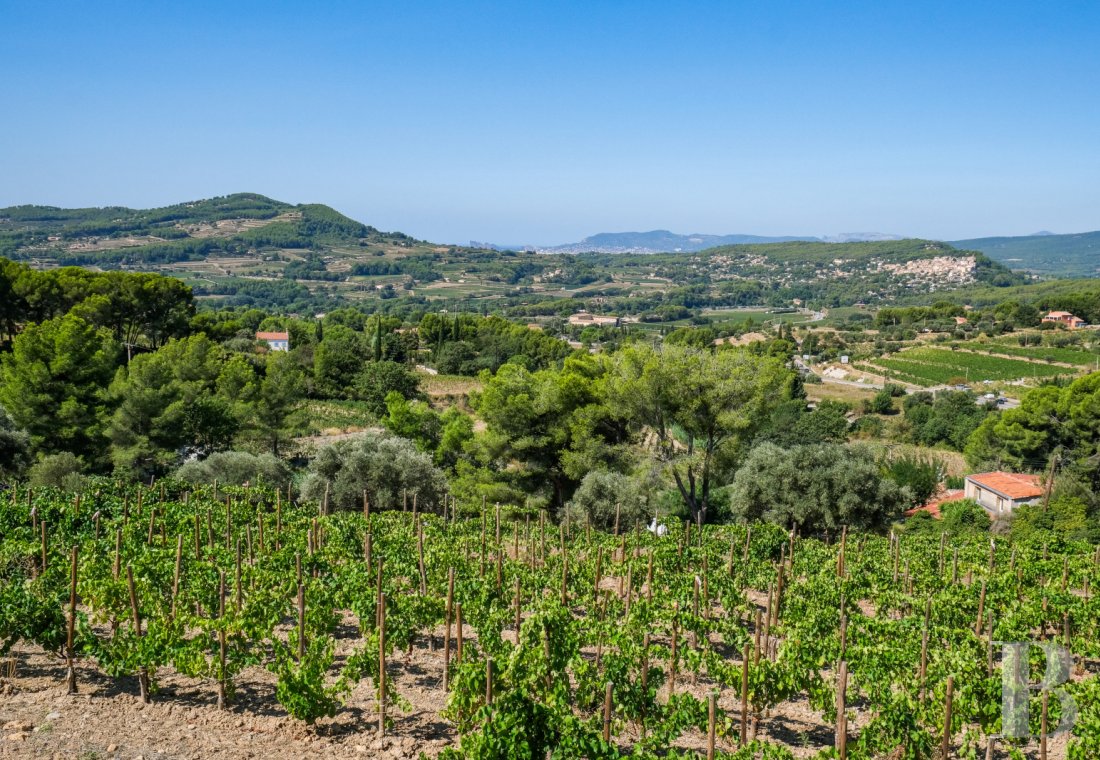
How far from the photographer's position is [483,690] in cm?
728

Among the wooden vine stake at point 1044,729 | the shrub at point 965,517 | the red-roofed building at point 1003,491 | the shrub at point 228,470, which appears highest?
the wooden vine stake at point 1044,729

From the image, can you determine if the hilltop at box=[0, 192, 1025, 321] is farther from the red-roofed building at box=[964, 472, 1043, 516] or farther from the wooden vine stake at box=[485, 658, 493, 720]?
the wooden vine stake at box=[485, 658, 493, 720]

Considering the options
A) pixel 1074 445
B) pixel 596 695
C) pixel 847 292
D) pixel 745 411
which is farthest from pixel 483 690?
pixel 847 292

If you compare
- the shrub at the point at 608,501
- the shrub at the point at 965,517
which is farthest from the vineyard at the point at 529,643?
the shrub at the point at 965,517

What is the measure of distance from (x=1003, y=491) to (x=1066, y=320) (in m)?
73.7

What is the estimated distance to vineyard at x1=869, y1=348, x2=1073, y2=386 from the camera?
66312 mm

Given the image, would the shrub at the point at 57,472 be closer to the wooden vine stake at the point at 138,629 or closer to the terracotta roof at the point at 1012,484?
the wooden vine stake at the point at 138,629

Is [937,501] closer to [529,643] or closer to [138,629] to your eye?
[529,643]

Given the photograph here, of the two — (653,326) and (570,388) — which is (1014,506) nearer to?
(570,388)

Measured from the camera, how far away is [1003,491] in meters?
28.2

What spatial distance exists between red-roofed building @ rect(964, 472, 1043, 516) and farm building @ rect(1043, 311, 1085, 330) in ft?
227

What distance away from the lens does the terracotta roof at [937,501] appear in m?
27.6

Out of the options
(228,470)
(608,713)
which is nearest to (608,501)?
(228,470)

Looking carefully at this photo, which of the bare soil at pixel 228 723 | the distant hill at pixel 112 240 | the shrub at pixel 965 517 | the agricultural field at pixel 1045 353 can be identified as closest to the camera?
the bare soil at pixel 228 723
